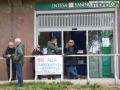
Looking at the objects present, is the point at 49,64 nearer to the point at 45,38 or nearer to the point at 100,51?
the point at 45,38

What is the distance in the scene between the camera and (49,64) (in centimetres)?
700

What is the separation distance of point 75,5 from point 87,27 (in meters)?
1.19

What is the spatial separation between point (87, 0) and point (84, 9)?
1.43 feet

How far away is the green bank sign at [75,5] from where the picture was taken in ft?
27.6

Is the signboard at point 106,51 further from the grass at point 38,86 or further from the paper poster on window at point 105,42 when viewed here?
the grass at point 38,86

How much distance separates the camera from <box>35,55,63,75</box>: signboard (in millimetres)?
6996

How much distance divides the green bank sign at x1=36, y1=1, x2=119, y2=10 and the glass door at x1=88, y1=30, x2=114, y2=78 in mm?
1216

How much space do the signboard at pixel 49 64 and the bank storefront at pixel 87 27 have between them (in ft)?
5.27

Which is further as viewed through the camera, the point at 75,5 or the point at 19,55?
the point at 75,5

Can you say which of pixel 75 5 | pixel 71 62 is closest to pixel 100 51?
pixel 71 62

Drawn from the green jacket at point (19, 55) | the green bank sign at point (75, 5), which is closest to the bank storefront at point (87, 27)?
the green bank sign at point (75, 5)

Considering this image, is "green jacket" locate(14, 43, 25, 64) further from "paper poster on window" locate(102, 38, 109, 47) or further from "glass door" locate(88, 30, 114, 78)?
"paper poster on window" locate(102, 38, 109, 47)

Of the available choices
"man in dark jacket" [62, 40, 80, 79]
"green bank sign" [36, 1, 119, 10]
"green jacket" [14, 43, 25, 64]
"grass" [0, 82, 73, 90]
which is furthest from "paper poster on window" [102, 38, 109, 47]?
"green jacket" [14, 43, 25, 64]

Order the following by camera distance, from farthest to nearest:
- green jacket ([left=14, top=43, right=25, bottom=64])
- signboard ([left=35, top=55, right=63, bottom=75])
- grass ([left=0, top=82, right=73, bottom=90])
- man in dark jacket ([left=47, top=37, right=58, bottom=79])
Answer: man in dark jacket ([left=47, top=37, right=58, bottom=79]), signboard ([left=35, top=55, right=63, bottom=75]), green jacket ([left=14, top=43, right=25, bottom=64]), grass ([left=0, top=82, right=73, bottom=90])
